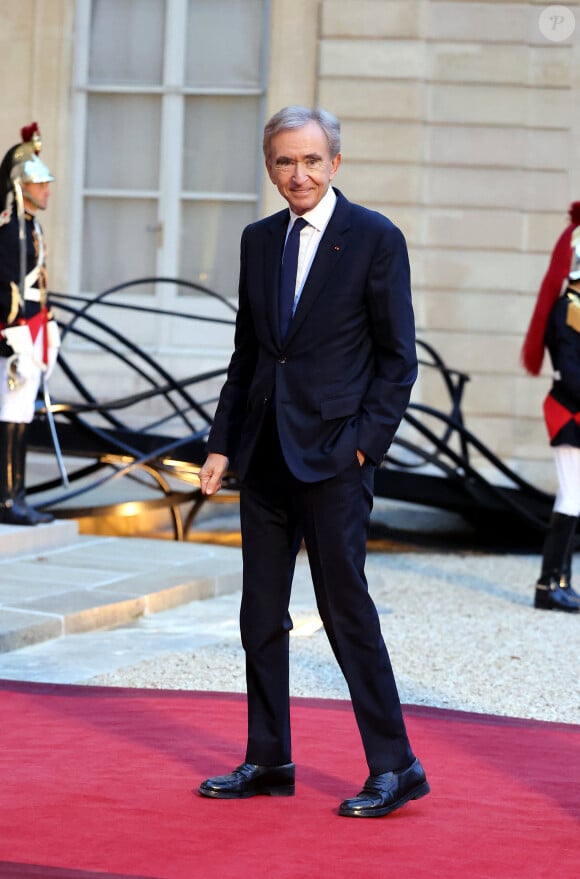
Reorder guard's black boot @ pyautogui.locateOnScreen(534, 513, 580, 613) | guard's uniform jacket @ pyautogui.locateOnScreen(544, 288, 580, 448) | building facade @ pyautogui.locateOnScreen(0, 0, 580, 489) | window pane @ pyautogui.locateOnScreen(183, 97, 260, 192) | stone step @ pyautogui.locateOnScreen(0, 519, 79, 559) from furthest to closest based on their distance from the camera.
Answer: window pane @ pyautogui.locateOnScreen(183, 97, 260, 192) < building facade @ pyautogui.locateOnScreen(0, 0, 580, 489) < stone step @ pyautogui.locateOnScreen(0, 519, 79, 559) < guard's black boot @ pyautogui.locateOnScreen(534, 513, 580, 613) < guard's uniform jacket @ pyautogui.locateOnScreen(544, 288, 580, 448)

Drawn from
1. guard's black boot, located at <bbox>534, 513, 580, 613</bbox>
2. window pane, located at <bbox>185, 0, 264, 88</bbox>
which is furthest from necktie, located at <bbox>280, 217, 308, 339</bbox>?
window pane, located at <bbox>185, 0, 264, 88</bbox>

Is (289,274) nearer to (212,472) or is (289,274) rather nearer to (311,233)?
(311,233)

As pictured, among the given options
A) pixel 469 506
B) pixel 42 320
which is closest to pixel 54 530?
pixel 42 320

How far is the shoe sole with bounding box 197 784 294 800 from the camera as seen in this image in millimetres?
3512

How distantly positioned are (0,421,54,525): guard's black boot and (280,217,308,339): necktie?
4034mm

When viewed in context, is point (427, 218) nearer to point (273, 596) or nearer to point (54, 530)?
point (54, 530)

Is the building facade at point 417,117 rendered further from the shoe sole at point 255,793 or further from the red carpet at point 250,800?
the shoe sole at point 255,793

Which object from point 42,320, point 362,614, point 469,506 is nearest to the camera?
point 362,614

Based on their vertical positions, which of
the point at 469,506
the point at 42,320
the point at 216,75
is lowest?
the point at 469,506

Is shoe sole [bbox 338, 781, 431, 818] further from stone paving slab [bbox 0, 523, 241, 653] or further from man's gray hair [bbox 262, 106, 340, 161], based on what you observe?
stone paving slab [bbox 0, 523, 241, 653]

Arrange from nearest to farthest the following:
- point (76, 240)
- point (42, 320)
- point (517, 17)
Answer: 1. point (42, 320)
2. point (517, 17)
3. point (76, 240)

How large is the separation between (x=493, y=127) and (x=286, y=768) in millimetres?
8454

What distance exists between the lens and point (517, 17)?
11.3 meters

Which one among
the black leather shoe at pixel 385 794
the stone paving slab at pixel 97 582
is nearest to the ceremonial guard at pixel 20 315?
the stone paving slab at pixel 97 582
